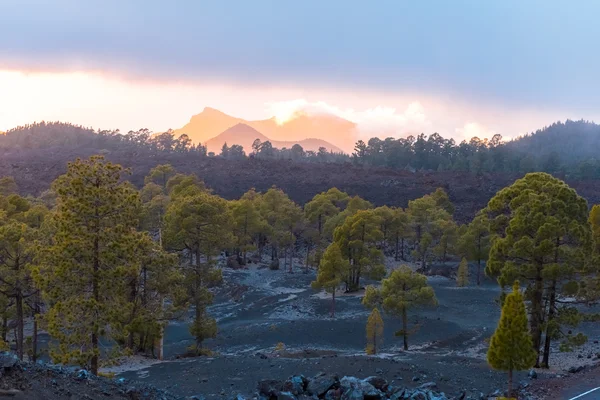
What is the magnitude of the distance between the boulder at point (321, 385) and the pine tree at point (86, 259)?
6.28 m

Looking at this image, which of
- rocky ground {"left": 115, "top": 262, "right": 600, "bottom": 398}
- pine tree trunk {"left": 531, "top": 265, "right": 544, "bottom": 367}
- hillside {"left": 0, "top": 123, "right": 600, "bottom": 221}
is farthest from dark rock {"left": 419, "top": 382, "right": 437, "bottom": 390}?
hillside {"left": 0, "top": 123, "right": 600, "bottom": 221}

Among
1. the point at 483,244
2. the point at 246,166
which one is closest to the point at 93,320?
the point at 483,244

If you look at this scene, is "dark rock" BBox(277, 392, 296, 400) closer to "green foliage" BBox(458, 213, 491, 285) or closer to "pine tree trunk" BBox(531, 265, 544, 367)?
"pine tree trunk" BBox(531, 265, 544, 367)

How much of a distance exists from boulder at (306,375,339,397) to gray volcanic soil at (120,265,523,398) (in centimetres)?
265

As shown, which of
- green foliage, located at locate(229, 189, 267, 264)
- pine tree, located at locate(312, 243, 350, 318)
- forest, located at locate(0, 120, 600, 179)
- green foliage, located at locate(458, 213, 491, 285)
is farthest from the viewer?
forest, located at locate(0, 120, 600, 179)

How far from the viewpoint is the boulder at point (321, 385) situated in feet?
49.7

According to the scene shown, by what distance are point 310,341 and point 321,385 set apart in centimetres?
1630

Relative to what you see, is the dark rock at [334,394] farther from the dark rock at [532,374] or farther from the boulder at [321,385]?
the dark rock at [532,374]

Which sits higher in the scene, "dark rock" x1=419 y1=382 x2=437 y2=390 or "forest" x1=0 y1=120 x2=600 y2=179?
"forest" x1=0 y1=120 x2=600 y2=179

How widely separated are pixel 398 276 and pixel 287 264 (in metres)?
34.0

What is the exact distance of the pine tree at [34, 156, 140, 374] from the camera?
16.8 metres

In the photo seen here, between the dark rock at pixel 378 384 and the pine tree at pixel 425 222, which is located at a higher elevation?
the pine tree at pixel 425 222

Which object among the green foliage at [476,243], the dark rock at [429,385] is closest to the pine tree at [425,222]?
the green foliage at [476,243]

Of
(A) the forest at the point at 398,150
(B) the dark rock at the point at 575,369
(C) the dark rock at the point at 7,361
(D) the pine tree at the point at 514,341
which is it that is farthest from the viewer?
(A) the forest at the point at 398,150
